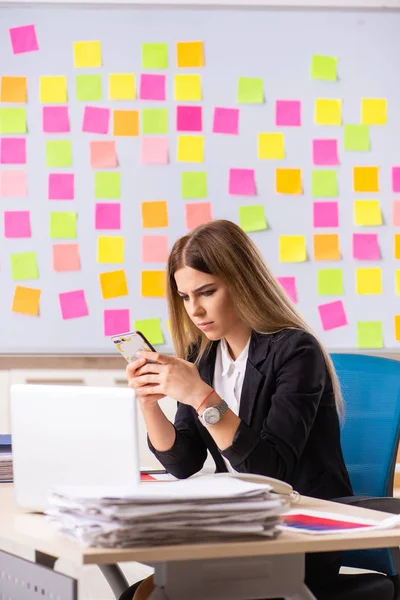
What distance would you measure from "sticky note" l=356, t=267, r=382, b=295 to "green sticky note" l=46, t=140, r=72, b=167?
3.55 feet

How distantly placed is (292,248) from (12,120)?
1060mm

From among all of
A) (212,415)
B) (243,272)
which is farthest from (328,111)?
(212,415)

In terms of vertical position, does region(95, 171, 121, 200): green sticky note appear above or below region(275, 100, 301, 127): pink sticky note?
below

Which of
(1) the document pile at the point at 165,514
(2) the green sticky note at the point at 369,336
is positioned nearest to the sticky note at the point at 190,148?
(2) the green sticky note at the point at 369,336

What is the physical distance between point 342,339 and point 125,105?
1110 millimetres

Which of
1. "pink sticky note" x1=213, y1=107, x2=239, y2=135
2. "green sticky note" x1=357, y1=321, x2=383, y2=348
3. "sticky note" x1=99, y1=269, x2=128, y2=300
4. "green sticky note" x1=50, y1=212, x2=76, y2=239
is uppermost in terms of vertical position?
"pink sticky note" x1=213, y1=107, x2=239, y2=135

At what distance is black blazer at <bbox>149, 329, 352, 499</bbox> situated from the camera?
1566mm

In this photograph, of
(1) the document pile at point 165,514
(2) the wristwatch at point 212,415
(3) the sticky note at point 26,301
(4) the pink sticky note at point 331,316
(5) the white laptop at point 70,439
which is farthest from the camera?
(4) the pink sticky note at point 331,316

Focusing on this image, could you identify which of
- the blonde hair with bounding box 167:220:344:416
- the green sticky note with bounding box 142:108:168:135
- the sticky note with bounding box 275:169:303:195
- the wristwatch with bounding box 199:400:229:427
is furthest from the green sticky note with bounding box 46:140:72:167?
the wristwatch with bounding box 199:400:229:427

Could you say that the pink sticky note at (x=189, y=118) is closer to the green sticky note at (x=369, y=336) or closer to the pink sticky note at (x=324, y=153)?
the pink sticky note at (x=324, y=153)

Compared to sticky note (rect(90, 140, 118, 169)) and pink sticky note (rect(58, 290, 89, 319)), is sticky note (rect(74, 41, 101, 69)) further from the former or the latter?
pink sticky note (rect(58, 290, 89, 319))

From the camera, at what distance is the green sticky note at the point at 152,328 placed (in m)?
3.07

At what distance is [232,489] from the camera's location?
1.03 meters

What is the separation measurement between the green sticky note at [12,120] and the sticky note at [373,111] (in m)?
1.19
